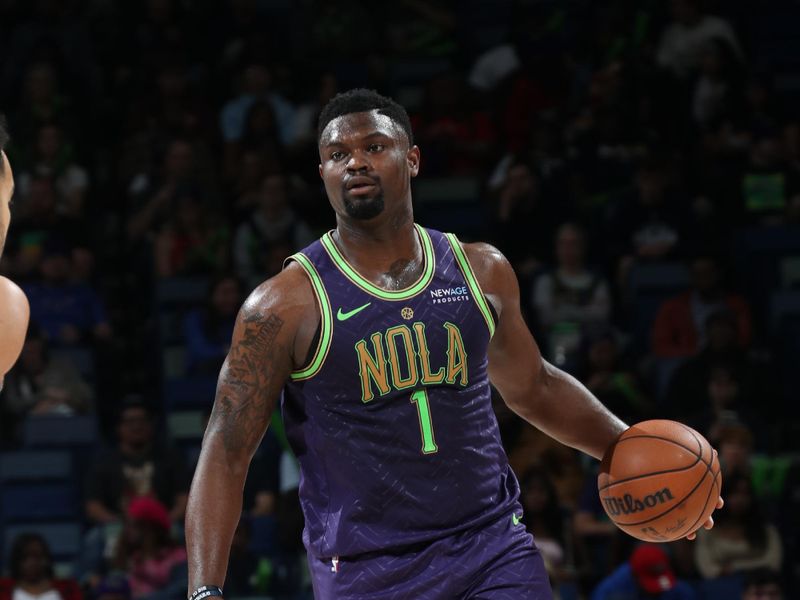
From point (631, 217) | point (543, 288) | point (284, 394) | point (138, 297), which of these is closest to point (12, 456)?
point (138, 297)

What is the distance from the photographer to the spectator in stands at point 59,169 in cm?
1133

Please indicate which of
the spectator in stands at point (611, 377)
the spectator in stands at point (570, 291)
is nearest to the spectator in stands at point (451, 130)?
the spectator in stands at point (570, 291)

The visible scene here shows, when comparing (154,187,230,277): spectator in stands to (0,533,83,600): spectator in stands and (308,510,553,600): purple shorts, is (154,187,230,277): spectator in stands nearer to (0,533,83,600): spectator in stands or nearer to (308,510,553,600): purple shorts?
(0,533,83,600): spectator in stands

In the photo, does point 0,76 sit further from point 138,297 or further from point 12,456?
point 12,456

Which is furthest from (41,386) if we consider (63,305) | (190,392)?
(190,392)

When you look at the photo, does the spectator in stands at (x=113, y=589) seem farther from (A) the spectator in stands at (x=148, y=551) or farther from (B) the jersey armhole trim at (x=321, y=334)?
(B) the jersey armhole trim at (x=321, y=334)

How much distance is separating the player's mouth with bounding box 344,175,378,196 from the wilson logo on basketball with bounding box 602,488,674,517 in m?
1.20

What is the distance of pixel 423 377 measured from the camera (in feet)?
13.4

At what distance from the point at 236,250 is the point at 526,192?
216 centimetres

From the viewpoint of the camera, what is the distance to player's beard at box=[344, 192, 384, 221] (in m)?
4.17

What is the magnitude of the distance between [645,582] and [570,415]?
356 cm

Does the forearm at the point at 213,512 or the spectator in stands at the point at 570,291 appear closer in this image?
the forearm at the point at 213,512

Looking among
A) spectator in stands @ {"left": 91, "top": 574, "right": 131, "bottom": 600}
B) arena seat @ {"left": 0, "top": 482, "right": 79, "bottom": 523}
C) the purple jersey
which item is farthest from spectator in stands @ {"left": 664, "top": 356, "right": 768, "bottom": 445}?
the purple jersey

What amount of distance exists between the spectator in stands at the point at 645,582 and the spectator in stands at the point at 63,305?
167 inches
